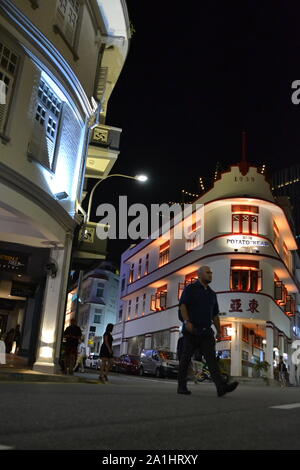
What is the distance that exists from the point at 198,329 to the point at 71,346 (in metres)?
9.14

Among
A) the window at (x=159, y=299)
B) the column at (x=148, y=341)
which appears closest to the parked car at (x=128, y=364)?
the window at (x=159, y=299)

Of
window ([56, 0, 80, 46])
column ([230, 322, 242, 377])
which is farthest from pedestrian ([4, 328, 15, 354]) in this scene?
window ([56, 0, 80, 46])

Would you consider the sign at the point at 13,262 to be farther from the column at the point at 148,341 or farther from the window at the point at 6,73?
the column at the point at 148,341

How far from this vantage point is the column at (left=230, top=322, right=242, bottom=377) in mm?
30328

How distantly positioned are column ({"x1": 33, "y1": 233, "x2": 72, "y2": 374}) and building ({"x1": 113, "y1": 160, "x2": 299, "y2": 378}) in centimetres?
1851

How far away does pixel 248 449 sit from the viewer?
2609 millimetres

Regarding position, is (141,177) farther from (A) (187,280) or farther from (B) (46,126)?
(A) (187,280)

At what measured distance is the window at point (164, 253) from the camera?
42.2 metres

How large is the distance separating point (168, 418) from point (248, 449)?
1386 mm

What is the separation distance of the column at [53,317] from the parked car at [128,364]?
1712cm

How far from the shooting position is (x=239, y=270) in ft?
106

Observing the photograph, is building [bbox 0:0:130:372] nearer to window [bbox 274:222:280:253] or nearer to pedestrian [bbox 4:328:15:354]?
pedestrian [bbox 4:328:15:354]

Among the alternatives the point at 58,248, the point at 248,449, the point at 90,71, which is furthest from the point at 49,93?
the point at 248,449

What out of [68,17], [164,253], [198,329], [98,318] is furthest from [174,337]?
[98,318]
